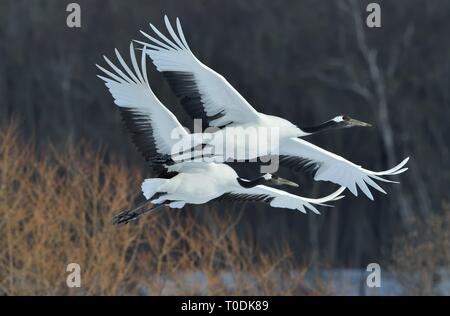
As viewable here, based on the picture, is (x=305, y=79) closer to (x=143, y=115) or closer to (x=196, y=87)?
(x=143, y=115)

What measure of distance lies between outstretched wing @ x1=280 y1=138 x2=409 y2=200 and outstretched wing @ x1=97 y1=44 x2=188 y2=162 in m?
1.16

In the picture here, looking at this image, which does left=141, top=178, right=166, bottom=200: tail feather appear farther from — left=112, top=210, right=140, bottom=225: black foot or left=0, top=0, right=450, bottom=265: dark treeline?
left=0, top=0, right=450, bottom=265: dark treeline

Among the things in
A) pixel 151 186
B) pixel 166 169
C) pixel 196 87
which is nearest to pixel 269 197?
pixel 166 169

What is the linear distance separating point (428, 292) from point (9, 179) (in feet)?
24.2

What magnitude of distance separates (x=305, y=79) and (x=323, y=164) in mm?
28007

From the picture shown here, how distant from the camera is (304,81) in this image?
43.2 m

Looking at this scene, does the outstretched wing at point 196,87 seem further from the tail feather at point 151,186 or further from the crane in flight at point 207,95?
the tail feather at point 151,186

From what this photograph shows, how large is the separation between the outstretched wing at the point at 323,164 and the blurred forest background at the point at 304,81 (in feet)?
73.8

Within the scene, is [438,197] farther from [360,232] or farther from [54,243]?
[54,243]

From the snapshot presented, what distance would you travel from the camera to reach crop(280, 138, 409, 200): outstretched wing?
1502 centimetres

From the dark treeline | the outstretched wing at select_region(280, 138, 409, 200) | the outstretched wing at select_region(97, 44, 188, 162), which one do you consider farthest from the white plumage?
the dark treeline

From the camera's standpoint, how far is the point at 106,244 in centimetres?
2464
